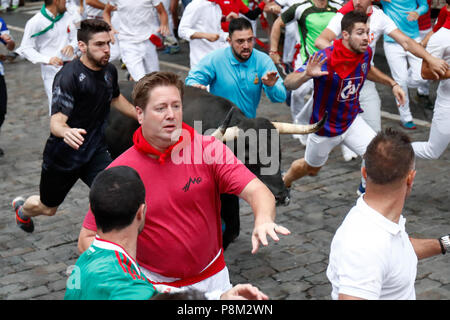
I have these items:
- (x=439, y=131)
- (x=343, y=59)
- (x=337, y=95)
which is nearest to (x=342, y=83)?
(x=337, y=95)

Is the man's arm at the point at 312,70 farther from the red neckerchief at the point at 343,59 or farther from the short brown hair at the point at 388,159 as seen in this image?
the short brown hair at the point at 388,159

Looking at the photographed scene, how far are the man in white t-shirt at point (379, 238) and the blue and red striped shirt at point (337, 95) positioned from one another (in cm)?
381

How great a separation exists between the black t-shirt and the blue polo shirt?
1296mm

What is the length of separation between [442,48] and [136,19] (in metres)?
5.68

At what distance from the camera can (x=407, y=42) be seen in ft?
25.8

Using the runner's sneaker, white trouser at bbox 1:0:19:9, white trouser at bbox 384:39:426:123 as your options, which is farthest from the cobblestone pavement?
white trouser at bbox 1:0:19:9

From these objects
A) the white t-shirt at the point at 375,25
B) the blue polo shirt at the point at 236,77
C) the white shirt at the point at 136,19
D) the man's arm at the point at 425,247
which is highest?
the man's arm at the point at 425,247

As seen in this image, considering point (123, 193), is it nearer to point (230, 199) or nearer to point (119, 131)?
point (230, 199)

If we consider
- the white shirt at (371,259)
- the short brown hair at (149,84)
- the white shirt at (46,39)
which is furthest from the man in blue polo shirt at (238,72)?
the white shirt at (371,259)

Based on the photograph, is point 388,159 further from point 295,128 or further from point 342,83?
point 342,83

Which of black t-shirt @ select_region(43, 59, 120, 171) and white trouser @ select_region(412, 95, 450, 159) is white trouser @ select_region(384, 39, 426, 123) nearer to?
white trouser @ select_region(412, 95, 450, 159)

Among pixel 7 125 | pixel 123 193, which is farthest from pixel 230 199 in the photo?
pixel 7 125

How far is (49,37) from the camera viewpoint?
1032cm

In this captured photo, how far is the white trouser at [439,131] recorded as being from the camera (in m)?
7.45
